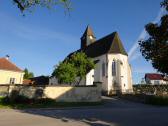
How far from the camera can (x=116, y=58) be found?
46.0m

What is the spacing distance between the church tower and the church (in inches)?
410

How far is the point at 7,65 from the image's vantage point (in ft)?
149

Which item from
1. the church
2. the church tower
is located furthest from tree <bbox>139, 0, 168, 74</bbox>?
the church tower

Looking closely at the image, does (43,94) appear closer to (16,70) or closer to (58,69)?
(58,69)

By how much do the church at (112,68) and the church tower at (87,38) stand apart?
10.4 metres

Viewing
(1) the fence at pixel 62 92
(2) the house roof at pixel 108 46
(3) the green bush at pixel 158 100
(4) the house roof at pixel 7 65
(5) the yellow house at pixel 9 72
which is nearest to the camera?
(1) the fence at pixel 62 92

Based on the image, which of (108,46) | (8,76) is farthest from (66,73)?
(108,46)

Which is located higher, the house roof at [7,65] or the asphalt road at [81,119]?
the house roof at [7,65]

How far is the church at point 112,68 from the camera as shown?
4430cm

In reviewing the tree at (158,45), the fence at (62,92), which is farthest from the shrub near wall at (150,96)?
the tree at (158,45)

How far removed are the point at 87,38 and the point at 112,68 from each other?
18704mm

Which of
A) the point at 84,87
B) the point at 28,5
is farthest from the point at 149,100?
the point at 28,5

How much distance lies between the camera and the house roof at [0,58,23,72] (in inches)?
1750

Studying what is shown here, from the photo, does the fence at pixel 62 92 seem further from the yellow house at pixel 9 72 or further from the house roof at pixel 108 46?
the house roof at pixel 108 46
